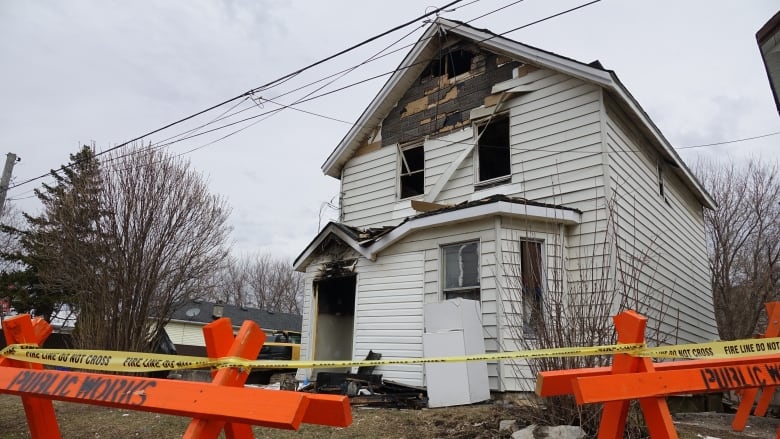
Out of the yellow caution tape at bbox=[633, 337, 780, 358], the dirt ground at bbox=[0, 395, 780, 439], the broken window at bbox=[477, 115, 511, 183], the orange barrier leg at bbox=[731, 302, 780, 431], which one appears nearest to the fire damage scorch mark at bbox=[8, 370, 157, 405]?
the yellow caution tape at bbox=[633, 337, 780, 358]

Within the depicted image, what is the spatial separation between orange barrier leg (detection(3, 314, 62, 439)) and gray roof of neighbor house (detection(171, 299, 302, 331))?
30.7 metres

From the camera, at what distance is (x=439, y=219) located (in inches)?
338

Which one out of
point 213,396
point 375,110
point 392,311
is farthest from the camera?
point 375,110

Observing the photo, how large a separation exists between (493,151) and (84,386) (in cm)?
926

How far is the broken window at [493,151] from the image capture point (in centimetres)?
1030

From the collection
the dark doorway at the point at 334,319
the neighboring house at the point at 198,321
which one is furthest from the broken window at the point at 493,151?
the neighboring house at the point at 198,321

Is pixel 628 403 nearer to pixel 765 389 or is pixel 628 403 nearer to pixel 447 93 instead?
pixel 765 389

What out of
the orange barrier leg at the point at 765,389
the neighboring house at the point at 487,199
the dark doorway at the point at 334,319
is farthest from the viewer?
the dark doorway at the point at 334,319

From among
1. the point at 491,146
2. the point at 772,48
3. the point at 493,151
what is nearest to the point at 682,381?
the point at 772,48

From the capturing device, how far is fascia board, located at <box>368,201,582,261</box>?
7828 mm

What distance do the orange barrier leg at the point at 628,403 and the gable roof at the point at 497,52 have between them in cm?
724

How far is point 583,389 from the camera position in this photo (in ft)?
6.77

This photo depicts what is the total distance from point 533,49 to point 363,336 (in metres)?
6.38

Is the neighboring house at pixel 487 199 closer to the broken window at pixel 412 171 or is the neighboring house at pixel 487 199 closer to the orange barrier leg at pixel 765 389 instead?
the broken window at pixel 412 171
